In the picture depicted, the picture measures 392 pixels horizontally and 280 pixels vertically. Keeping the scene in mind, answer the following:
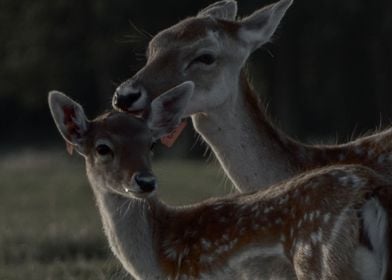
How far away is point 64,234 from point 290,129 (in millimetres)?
27110

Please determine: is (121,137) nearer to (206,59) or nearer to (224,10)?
(206,59)

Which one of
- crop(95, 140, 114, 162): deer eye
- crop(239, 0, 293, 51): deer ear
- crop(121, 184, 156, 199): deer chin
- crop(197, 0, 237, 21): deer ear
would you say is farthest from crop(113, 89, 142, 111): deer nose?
crop(197, 0, 237, 21): deer ear

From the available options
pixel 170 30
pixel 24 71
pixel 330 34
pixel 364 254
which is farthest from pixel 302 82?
pixel 364 254

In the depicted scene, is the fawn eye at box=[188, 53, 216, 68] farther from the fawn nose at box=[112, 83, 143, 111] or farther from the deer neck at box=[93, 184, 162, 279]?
the deer neck at box=[93, 184, 162, 279]

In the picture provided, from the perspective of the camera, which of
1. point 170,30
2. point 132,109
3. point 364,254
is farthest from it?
point 170,30

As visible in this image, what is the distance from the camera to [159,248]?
8367 mm

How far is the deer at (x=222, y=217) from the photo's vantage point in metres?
7.07

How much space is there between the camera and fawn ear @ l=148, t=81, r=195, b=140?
8953 mm

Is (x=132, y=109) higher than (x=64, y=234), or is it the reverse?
(x=132, y=109)

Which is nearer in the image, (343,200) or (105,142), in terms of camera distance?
(343,200)

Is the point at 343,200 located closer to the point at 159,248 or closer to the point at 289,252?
the point at 289,252

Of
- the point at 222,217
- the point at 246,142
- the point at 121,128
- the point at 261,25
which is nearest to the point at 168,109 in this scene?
the point at 121,128

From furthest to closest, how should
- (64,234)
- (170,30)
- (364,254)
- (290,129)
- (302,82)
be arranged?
(302,82), (290,129), (64,234), (170,30), (364,254)

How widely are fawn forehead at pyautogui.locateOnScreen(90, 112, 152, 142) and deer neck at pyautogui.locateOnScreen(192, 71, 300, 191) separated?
975 millimetres
